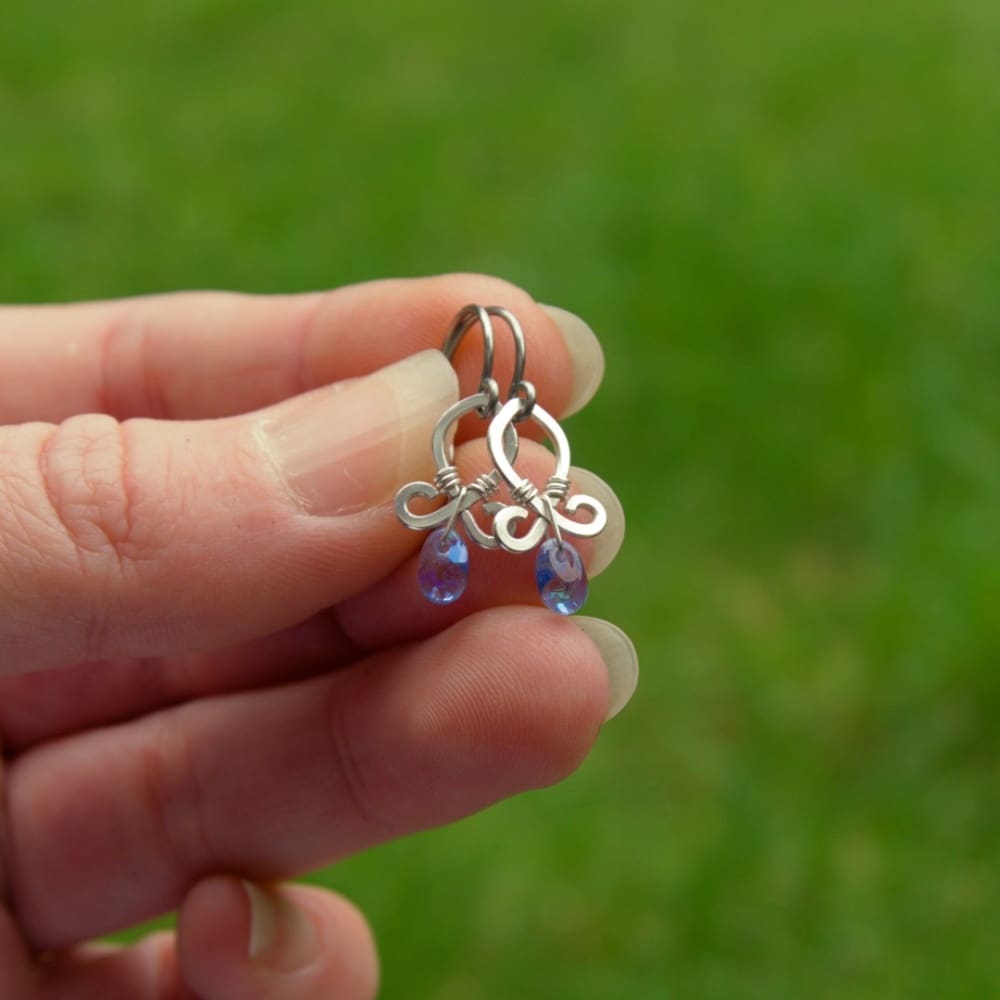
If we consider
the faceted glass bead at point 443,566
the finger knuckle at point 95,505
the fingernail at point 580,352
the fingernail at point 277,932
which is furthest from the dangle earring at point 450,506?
the fingernail at point 277,932

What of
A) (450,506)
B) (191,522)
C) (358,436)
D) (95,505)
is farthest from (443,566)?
(95,505)

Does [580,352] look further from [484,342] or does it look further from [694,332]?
[694,332]

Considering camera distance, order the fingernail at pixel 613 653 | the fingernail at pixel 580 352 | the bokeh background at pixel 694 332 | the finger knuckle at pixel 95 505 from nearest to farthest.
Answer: the finger knuckle at pixel 95 505 → the fingernail at pixel 613 653 → the fingernail at pixel 580 352 → the bokeh background at pixel 694 332

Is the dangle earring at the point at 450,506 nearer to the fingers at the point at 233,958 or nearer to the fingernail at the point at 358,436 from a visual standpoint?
the fingernail at the point at 358,436

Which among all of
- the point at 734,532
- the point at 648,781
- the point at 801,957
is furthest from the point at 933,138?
the point at 801,957

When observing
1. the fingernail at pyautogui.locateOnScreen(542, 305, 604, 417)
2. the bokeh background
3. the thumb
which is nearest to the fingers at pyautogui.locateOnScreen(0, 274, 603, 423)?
the fingernail at pyautogui.locateOnScreen(542, 305, 604, 417)

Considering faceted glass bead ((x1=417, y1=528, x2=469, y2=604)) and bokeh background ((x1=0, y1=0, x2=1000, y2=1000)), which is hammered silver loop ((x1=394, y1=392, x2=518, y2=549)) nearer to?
faceted glass bead ((x1=417, y1=528, x2=469, y2=604))

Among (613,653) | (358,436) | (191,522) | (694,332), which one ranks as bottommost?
(613,653)
